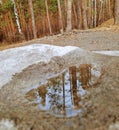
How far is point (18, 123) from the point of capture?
2.41 m

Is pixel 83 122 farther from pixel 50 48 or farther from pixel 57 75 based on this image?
pixel 50 48

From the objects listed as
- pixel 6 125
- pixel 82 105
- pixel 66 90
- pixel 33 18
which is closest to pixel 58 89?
pixel 66 90

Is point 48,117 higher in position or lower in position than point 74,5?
higher

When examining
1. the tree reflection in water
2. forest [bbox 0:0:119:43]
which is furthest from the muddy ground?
forest [bbox 0:0:119:43]

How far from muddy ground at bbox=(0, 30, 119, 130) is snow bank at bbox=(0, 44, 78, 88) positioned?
146 millimetres

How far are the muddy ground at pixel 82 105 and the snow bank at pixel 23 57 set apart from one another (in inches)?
5.7

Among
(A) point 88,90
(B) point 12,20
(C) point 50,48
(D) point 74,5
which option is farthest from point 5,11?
(A) point 88,90

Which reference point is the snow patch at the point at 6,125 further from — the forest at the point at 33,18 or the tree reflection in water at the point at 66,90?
the forest at the point at 33,18

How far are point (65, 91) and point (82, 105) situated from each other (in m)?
0.53

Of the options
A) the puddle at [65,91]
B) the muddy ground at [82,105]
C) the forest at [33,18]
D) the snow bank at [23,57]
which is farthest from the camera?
the forest at [33,18]

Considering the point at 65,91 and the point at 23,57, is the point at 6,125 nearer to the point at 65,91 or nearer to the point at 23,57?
the point at 65,91

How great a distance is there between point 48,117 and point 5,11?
1081cm

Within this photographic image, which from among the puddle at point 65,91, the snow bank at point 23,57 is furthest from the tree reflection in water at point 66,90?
the snow bank at point 23,57

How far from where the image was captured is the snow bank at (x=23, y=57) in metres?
3.97
